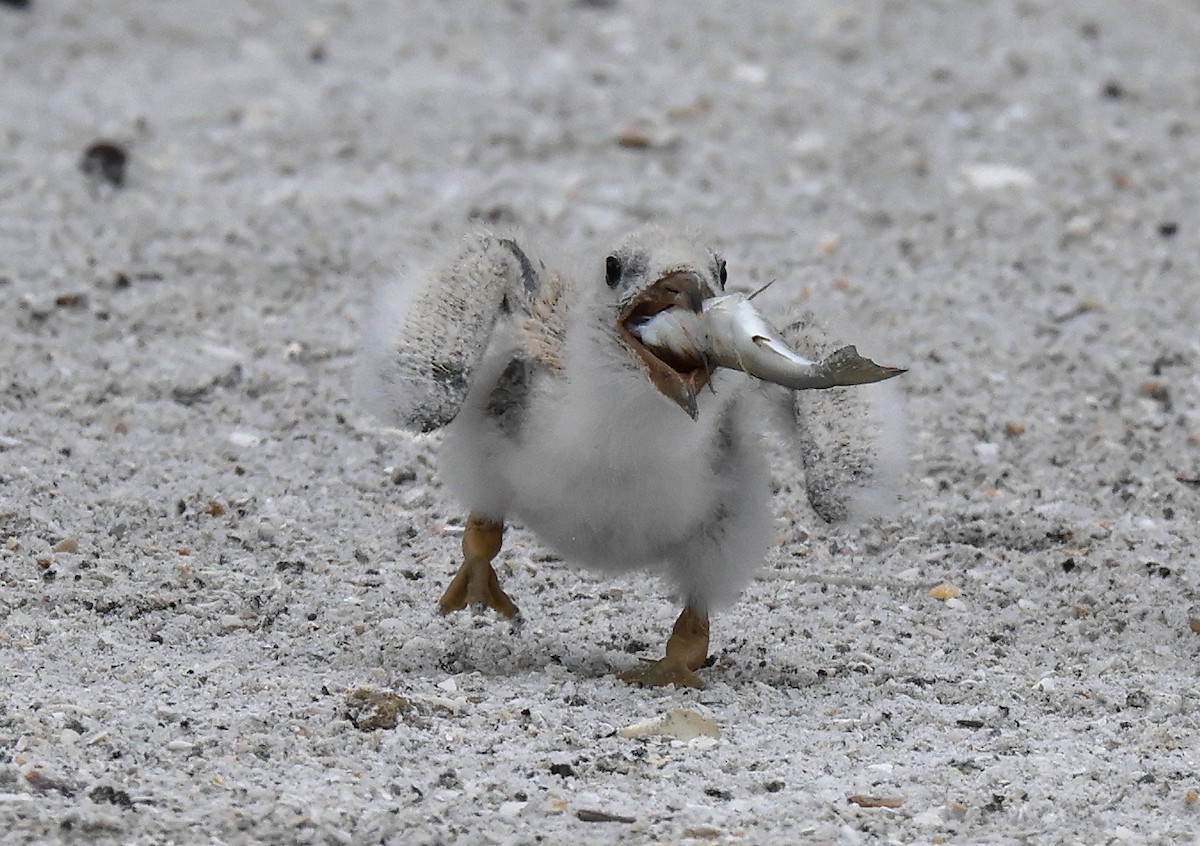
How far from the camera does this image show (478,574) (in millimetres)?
4875

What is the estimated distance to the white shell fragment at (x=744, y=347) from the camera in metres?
3.93

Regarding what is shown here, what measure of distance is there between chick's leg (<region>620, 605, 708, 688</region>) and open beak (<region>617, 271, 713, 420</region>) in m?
0.62

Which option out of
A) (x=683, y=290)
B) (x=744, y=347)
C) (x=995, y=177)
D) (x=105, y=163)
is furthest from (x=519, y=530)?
(x=995, y=177)

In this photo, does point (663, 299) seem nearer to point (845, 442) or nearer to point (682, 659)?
point (845, 442)

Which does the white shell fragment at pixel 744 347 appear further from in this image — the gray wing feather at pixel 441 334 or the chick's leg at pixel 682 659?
the chick's leg at pixel 682 659

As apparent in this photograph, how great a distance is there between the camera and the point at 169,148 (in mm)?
8516

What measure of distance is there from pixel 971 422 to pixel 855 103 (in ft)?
11.0

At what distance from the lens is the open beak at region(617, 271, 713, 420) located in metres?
4.21

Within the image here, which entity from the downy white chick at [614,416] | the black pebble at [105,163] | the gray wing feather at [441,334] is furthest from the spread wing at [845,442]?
the black pebble at [105,163]

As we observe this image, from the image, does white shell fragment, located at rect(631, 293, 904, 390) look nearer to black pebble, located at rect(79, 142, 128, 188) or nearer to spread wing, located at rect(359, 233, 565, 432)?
spread wing, located at rect(359, 233, 565, 432)

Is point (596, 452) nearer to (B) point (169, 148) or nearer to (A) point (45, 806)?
(A) point (45, 806)

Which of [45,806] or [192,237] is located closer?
[45,806]

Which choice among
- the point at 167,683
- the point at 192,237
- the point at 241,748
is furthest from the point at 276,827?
the point at 192,237

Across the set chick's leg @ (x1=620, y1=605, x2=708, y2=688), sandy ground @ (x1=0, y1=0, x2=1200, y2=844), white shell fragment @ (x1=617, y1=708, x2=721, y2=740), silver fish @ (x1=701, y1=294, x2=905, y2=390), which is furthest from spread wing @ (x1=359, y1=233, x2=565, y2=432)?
white shell fragment @ (x1=617, y1=708, x2=721, y2=740)
